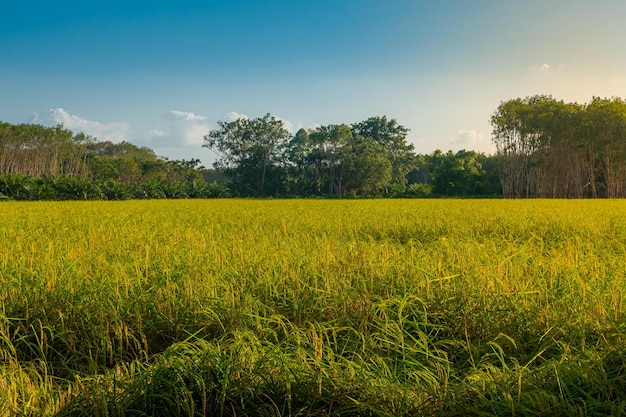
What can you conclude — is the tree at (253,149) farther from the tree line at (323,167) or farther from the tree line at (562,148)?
the tree line at (562,148)

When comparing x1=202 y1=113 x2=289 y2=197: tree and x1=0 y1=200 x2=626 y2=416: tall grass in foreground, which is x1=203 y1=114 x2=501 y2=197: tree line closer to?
x1=202 y1=113 x2=289 y2=197: tree

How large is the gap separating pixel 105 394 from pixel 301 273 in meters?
1.81

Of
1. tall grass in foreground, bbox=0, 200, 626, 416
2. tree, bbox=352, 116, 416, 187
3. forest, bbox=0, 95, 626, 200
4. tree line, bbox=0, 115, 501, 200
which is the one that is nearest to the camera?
tall grass in foreground, bbox=0, 200, 626, 416

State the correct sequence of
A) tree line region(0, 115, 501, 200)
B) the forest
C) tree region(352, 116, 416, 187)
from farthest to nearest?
tree region(352, 116, 416, 187) < tree line region(0, 115, 501, 200) < the forest

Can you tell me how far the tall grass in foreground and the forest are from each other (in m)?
24.8

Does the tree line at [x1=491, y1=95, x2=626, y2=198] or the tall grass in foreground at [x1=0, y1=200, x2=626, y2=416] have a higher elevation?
the tree line at [x1=491, y1=95, x2=626, y2=198]

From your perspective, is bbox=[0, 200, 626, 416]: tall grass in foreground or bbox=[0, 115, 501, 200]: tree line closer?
bbox=[0, 200, 626, 416]: tall grass in foreground

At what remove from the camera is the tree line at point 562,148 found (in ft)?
100

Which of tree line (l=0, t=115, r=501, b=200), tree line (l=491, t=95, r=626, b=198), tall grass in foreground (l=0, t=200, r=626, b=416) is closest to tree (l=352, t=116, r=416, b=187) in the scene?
tree line (l=0, t=115, r=501, b=200)

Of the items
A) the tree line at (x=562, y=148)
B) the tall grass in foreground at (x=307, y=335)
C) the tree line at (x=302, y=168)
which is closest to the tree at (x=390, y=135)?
the tree line at (x=302, y=168)

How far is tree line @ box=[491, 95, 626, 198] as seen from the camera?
30.5m

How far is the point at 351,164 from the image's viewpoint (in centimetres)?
3812

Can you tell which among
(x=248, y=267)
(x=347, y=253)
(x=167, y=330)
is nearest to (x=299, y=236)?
(x=347, y=253)

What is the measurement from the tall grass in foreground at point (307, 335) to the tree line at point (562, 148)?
32.4 meters
